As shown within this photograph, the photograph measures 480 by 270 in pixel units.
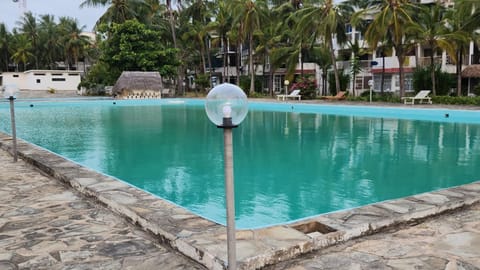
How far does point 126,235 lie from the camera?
11.0 ft

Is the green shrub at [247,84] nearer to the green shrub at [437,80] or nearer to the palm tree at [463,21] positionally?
the green shrub at [437,80]

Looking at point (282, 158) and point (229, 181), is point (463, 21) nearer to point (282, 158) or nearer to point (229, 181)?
point (282, 158)

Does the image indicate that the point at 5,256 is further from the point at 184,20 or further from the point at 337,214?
the point at 184,20

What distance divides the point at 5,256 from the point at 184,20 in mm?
32933

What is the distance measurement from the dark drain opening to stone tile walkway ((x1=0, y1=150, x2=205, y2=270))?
928mm

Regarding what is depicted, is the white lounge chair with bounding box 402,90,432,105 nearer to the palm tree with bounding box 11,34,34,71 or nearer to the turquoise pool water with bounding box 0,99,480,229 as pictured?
the turquoise pool water with bounding box 0,99,480,229

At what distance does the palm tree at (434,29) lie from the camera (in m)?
19.1

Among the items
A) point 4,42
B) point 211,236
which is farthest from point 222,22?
point 4,42

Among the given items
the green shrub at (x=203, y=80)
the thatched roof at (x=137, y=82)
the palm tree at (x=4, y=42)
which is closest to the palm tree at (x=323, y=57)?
the green shrub at (x=203, y=80)

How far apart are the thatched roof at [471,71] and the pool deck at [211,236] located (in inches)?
869

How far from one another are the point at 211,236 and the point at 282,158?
492 cm

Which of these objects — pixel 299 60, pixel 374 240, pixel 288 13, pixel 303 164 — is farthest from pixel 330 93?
pixel 374 240

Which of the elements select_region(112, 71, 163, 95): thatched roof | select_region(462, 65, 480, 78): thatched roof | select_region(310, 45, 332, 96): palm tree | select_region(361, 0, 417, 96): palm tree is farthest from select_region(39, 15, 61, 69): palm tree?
select_region(462, 65, 480, 78): thatched roof

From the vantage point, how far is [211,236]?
3.09 m
